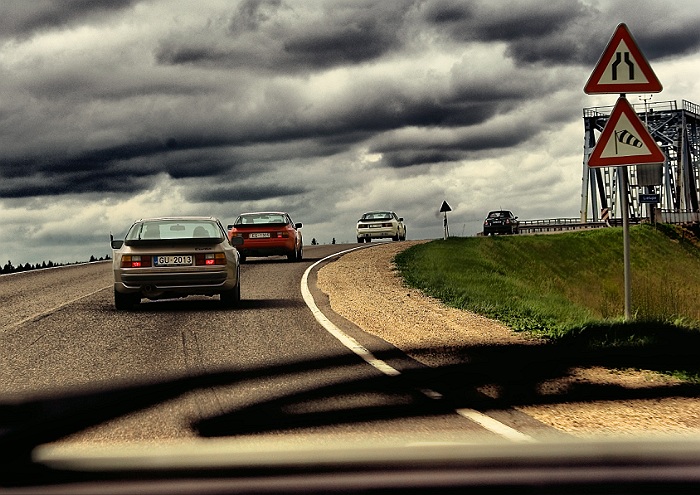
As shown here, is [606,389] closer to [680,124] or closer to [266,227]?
[266,227]

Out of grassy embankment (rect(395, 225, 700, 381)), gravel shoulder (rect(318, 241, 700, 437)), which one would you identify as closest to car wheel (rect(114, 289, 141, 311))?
gravel shoulder (rect(318, 241, 700, 437))

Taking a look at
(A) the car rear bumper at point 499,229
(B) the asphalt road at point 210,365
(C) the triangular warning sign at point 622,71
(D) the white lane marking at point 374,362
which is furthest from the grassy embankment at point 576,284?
(A) the car rear bumper at point 499,229

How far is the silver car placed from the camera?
585 inches

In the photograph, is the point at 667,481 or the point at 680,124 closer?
the point at 667,481

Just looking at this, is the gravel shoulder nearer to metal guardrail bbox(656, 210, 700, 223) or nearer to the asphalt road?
the asphalt road

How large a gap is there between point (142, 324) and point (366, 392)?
11.2 m

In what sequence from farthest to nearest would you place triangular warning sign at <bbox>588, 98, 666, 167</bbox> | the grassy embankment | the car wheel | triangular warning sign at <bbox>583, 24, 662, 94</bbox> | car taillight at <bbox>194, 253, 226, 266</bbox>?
the car wheel < car taillight at <bbox>194, 253, 226, 266</bbox> < triangular warning sign at <bbox>588, 98, 666, 167</bbox> < triangular warning sign at <bbox>583, 24, 662, 94</bbox> < the grassy embankment

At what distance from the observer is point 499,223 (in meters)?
65.8

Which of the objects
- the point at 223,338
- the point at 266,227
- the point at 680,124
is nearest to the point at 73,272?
the point at 266,227

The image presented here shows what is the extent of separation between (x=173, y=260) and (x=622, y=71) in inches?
306

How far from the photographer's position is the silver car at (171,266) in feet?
48.8

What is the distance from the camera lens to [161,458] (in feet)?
5.22

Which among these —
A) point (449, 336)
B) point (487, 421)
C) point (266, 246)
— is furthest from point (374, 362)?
point (266, 246)

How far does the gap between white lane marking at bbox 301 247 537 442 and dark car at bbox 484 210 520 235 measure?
128 feet
